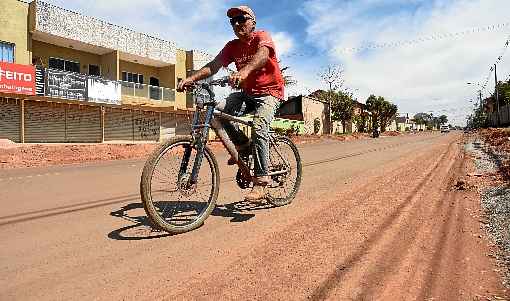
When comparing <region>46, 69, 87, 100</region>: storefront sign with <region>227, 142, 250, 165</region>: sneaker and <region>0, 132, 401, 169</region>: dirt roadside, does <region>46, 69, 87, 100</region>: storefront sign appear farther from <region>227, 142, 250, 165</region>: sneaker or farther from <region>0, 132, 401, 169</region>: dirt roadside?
<region>227, 142, 250, 165</region>: sneaker

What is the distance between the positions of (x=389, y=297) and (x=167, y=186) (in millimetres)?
2098

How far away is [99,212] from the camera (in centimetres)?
403

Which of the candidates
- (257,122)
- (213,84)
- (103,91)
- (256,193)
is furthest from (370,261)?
(103,91)

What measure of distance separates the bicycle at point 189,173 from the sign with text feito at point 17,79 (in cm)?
2024

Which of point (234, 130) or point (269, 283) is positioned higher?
point (234, 130)

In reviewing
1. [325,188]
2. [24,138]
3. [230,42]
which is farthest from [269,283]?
[24,138]

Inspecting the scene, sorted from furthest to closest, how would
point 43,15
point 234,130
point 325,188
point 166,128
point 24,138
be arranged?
point 166,128 → point 43,15 → point 24,138 → point 325,188 → point 234,130

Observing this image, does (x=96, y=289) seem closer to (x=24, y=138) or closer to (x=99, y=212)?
(x=99, y=212)

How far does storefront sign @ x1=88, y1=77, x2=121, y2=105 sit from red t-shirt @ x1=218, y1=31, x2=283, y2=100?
2188 centimetres

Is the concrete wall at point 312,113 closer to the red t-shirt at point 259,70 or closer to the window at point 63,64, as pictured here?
the window at point 63,64

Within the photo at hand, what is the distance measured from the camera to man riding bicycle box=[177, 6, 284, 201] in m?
3.68

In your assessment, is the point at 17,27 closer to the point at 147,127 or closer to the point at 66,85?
the point at 66,85

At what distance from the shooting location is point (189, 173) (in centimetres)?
334

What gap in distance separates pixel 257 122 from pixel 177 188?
3.53 ft
